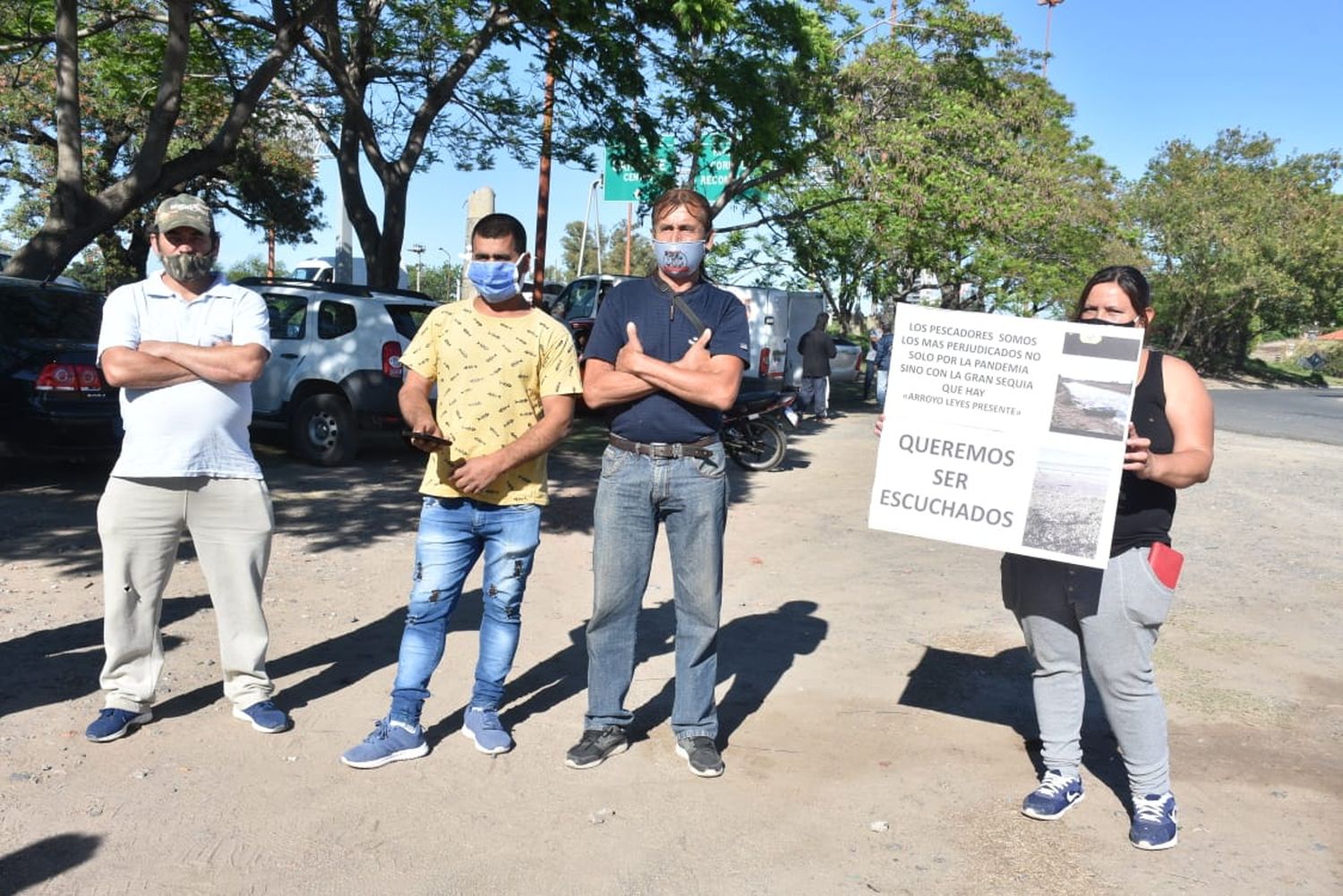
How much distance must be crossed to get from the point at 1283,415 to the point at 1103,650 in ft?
86.3

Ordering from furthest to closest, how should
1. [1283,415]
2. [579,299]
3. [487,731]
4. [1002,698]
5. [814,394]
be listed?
[1283,415] < [579,299] < [814,394] < [1002,698] < [487,731]

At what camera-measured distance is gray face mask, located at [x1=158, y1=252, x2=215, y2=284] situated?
4.09m

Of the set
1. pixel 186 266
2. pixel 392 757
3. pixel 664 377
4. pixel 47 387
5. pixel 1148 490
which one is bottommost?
pixel 392 757

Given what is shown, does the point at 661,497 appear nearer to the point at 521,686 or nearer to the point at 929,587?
the point at 521,686

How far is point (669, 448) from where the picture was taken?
13.2 ft

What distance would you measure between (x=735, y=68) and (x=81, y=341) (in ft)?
29.9

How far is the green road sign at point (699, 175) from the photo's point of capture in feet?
57.1

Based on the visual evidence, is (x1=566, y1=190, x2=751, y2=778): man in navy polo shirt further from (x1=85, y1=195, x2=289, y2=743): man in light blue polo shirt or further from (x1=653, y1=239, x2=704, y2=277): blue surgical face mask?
(x1=85, y1=195, x2=289, y2=743): man in light blue polo shirt

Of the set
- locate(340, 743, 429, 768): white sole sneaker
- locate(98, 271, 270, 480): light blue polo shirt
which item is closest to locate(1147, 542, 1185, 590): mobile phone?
locate(340, 743, 429, 768): white sole sneaker

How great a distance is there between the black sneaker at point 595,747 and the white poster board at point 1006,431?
1260 mm

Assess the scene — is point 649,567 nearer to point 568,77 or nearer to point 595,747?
point 595,747

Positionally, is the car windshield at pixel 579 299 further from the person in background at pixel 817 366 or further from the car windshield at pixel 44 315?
the car windshield at pixel 44 315

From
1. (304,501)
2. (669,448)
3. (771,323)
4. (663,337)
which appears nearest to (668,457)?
(669,448)

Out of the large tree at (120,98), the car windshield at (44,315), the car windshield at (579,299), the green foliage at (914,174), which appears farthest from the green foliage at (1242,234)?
the car windshield at (44,315)
